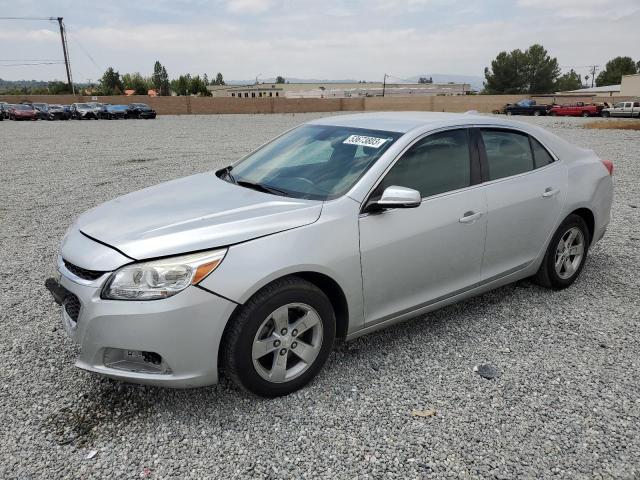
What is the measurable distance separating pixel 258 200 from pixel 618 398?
8.12 feet

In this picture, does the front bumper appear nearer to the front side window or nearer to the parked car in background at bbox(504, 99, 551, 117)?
the front side window

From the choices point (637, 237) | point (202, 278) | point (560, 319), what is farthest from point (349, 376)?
point (637, 237)

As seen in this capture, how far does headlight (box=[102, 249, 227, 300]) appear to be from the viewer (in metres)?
2.70

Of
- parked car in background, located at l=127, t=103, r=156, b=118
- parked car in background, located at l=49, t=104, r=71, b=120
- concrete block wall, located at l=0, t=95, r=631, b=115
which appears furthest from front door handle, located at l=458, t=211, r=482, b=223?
concrete block wall, located at l=0, t=95, r=631, b=115

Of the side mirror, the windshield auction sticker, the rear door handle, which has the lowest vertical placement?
the rear door handle

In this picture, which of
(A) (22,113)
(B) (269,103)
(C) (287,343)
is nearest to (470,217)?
(C) (287,343)

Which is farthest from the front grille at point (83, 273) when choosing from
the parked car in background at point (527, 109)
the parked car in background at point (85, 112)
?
the parked car in background at point (527, 109)

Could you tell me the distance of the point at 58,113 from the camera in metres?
42.2

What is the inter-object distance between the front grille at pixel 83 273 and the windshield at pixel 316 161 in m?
1.27

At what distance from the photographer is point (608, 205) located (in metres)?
4.98

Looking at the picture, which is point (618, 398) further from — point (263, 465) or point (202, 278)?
point (202, 278)

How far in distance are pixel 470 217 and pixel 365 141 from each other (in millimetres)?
910

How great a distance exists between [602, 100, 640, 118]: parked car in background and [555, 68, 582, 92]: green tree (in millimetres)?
70211

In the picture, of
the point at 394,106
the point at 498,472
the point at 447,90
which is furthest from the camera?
the point at 447,90
